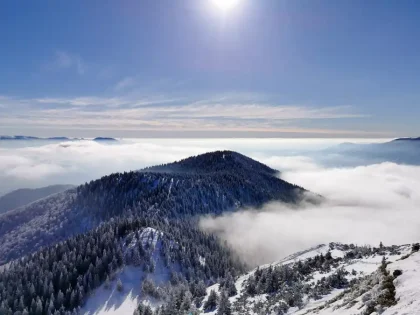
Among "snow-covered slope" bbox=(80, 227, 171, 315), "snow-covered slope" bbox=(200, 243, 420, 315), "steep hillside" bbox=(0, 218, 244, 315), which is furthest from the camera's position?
"steep hillside" bbox=(0, 218, 244, 315)

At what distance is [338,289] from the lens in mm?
55688

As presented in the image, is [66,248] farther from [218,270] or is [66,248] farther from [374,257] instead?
[374,257]

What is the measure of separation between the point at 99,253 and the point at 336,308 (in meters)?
125

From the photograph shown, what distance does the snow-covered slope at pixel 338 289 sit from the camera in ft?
89.2

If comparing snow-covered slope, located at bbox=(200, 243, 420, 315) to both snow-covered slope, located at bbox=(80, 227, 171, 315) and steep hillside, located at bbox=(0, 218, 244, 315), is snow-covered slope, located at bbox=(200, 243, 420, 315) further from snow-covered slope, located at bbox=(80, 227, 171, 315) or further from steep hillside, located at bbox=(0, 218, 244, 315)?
snow-covered slope, located at bbox=(80, 227, 171, 315)

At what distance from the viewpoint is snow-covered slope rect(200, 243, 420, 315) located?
2720 cm

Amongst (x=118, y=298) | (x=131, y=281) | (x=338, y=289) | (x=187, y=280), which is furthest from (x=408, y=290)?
(x=187, y=280)

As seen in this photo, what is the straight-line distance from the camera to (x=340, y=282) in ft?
189

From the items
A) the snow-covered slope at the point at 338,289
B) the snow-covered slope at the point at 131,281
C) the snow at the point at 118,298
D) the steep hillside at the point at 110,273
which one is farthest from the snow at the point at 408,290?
the snow at the point at 118,298

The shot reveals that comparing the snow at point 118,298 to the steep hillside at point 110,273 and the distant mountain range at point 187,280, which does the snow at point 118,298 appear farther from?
the distant mountain range at point 187,280

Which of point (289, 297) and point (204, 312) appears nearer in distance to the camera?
point (289, 297)

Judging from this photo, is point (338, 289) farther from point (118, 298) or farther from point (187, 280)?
point (187, 280)

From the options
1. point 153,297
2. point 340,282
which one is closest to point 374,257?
point 340,282

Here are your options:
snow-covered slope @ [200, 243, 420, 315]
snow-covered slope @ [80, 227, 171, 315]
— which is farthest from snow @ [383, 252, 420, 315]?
snow-covered slope @ [80, 227, 171, 315]
